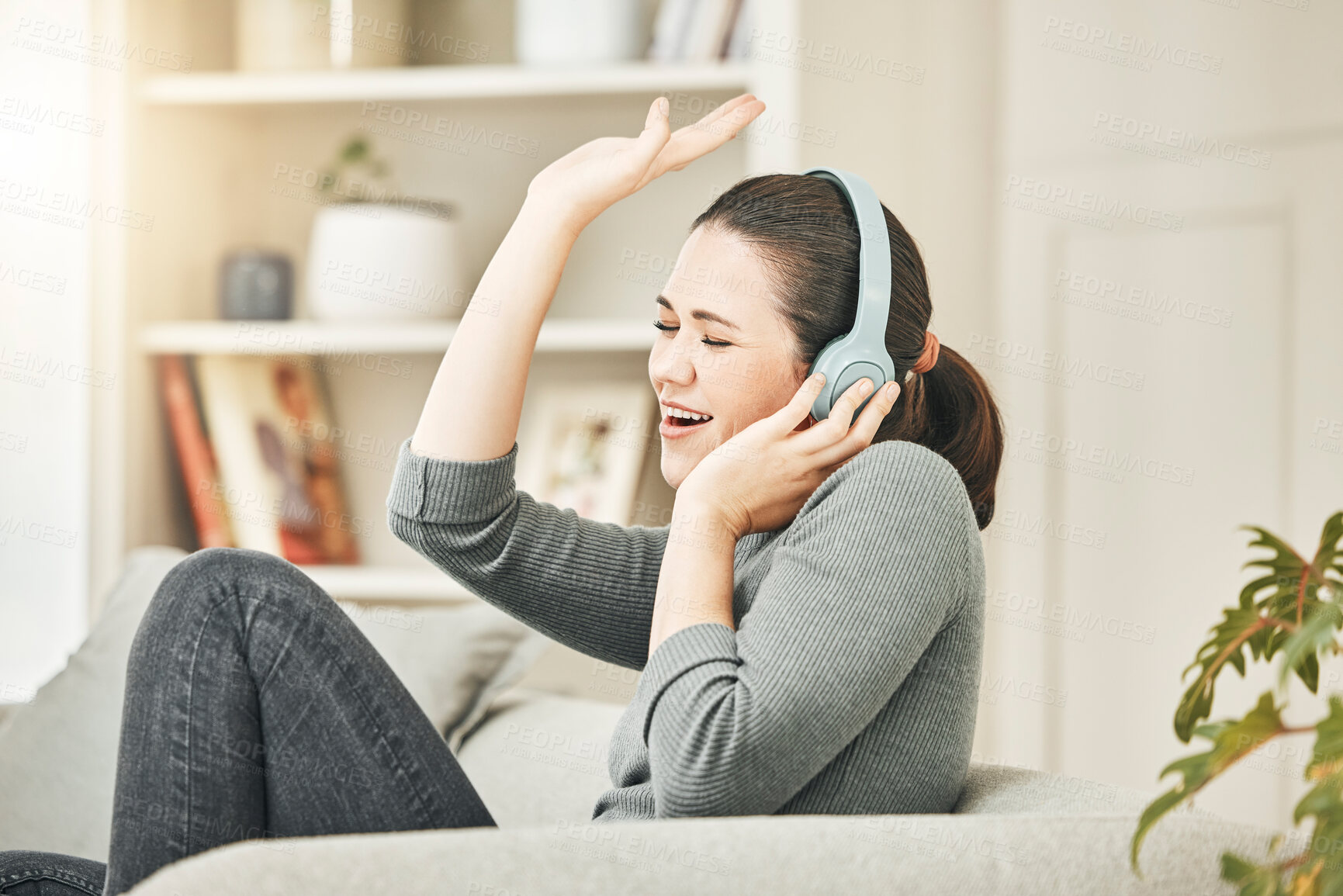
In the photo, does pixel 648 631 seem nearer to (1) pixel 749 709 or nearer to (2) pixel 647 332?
(1) pixel 749 709

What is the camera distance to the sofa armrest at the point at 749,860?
1.80 ft

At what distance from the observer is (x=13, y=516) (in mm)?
1864

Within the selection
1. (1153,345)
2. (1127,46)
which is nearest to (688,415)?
(1153,345)

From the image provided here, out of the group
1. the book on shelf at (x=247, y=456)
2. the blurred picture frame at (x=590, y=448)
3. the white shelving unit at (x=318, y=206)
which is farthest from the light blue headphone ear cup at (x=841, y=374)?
the book on shelf at (x=247, y=456)

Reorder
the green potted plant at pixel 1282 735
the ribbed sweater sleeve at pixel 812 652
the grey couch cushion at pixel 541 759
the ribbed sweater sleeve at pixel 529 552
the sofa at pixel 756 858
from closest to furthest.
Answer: the green potted plant at pixel 1282 735, the sofa at pixel 756 858, the ribbed sweater sleeve at pixel 812 652, the ribbed sweater sleeve at pixel 529 552, the grey couch cushion at pixel 541 759

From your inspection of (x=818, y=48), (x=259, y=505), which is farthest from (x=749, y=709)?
(x=259, y=505)

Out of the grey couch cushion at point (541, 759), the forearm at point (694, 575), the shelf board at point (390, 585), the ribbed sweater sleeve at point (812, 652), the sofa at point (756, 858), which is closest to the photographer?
the sofa at point (756, 858)

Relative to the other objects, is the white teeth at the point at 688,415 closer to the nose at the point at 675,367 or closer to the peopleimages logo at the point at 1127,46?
the nose at the point at 675,367

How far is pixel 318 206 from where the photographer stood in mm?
2137

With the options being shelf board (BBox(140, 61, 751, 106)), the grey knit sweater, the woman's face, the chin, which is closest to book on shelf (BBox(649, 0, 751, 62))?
shelf board (BBox(140, 61, 751, 106))

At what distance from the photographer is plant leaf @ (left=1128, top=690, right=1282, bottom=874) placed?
48 cm

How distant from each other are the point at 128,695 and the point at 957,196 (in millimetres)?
1618

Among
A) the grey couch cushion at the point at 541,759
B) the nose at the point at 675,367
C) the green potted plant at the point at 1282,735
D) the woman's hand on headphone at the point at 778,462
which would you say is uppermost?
the nose at the point at 675,367

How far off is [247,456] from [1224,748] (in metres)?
1.80
